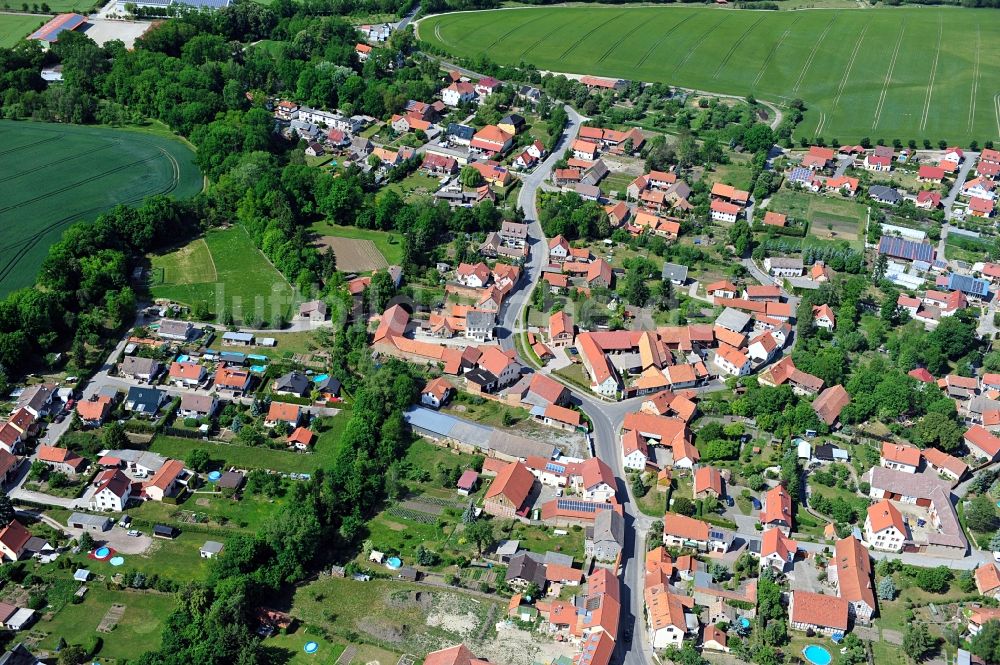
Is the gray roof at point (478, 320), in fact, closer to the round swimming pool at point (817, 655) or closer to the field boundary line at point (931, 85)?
the round swimming pool at point (817, 655)

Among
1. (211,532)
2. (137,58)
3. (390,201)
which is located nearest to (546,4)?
(137,58)

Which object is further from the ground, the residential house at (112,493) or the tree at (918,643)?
the residential house at (112,493)

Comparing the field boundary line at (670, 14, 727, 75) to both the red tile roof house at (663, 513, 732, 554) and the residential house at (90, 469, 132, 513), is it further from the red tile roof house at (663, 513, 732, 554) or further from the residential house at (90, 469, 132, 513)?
the residential house at (90, 469, 132, 513)

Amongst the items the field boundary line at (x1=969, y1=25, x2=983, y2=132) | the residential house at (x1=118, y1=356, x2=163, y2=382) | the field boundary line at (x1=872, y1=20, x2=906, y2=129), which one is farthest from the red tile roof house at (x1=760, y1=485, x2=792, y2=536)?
the field boundary line at (x1=969, y1=25, x2=983, y2=132)

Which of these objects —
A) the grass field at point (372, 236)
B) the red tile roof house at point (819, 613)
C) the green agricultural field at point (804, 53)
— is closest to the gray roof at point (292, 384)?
the grass field at point (372, 236)

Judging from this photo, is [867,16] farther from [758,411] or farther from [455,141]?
[758,411]

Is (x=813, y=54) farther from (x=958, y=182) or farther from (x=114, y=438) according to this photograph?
(x=114, y=438)
